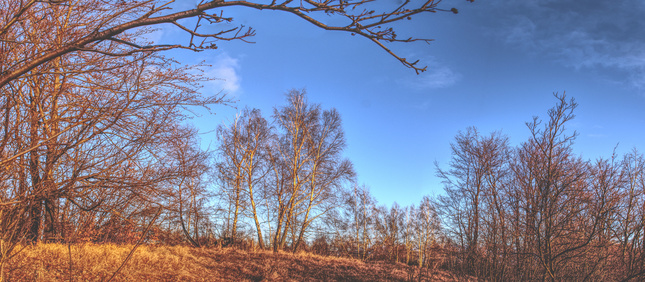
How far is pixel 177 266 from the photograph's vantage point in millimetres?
Answer: 9453

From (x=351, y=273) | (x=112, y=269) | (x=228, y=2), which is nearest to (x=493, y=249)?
(x=351, y=273)

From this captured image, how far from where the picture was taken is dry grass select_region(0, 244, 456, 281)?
6.84 meters

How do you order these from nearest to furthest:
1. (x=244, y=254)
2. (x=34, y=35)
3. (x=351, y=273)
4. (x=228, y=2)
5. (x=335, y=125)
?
(x=228, y=2), (x=34, y=35), (x=351, y=273), (x=244, y=254), (x=335, y=125)

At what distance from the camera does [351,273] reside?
37.5 ft

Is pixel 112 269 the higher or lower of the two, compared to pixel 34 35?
lower

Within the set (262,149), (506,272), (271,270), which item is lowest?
(271,270)

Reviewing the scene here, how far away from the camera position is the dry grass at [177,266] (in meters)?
6.84

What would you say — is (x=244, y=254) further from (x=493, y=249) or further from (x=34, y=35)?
(x=34, y=35)

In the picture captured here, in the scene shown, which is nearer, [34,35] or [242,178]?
[34,35]

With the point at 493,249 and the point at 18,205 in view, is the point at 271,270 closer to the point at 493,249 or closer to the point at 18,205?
the point at 493,249

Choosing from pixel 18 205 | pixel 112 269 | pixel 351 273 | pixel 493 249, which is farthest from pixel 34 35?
pixel 351 273

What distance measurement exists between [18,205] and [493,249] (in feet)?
24.2

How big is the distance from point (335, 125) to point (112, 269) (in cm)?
1219

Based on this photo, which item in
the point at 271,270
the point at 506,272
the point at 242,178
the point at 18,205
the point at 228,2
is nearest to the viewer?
the point at 228,2
